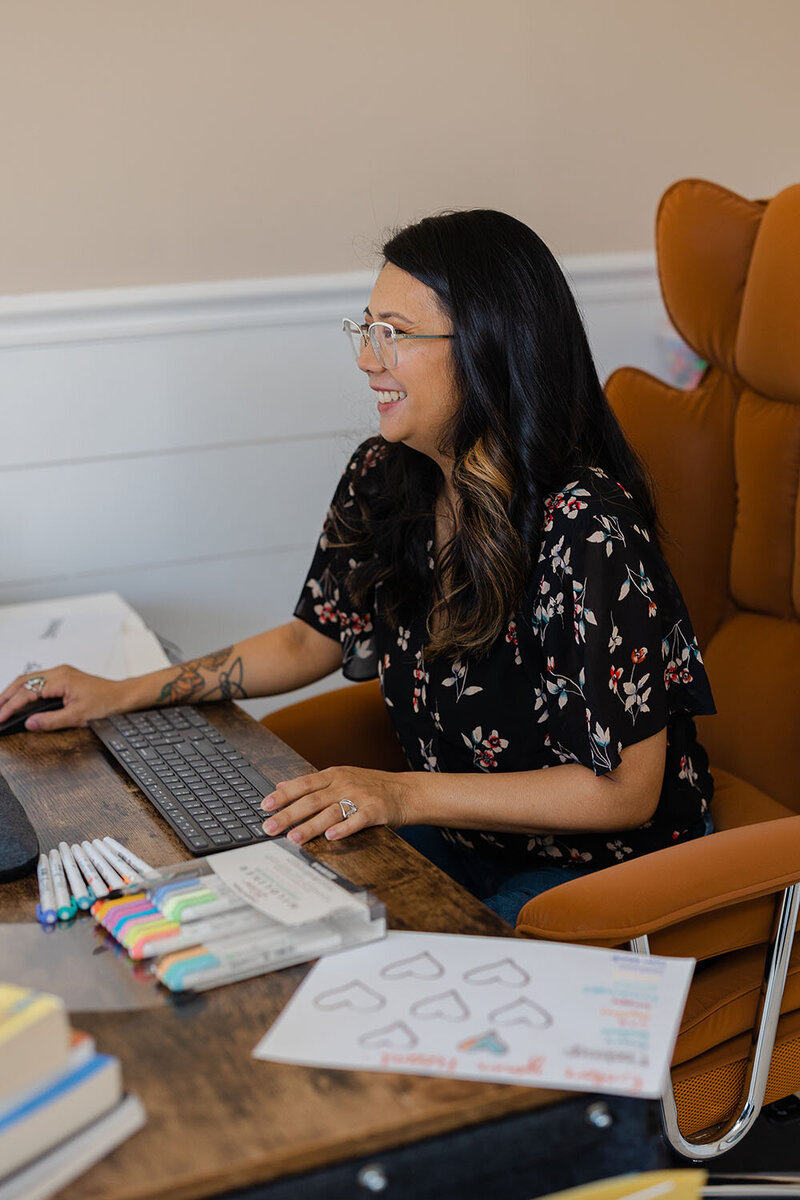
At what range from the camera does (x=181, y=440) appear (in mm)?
2094

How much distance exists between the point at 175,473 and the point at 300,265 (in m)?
0.41

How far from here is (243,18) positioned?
1963 mm

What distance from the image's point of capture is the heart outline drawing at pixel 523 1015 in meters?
0.79

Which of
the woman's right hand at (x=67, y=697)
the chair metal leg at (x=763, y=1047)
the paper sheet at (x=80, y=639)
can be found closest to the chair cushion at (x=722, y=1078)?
the chair metal leg at (x=763, y=1047)

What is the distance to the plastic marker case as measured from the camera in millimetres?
866

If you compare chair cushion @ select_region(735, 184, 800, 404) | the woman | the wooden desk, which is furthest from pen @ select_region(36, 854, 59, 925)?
chair cushion @ select_region(735, 184, 800, 404)

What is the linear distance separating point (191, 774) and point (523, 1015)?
1.87 feet

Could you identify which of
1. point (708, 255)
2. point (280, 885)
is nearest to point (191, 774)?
point (280, 885)

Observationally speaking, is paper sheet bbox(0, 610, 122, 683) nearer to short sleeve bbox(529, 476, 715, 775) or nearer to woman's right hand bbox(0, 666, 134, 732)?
woman's right hand bbox(0, 666, 134, 732)

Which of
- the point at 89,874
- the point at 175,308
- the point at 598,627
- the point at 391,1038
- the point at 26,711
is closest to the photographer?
the point at 391,1038

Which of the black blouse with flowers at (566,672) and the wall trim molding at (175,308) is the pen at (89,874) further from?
the wall trim molding at (175,308)

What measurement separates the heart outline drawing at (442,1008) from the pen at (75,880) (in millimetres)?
304

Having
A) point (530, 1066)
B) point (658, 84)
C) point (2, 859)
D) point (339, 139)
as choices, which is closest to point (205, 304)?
point (339, 139)

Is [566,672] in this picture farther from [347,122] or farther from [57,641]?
[347,122]
